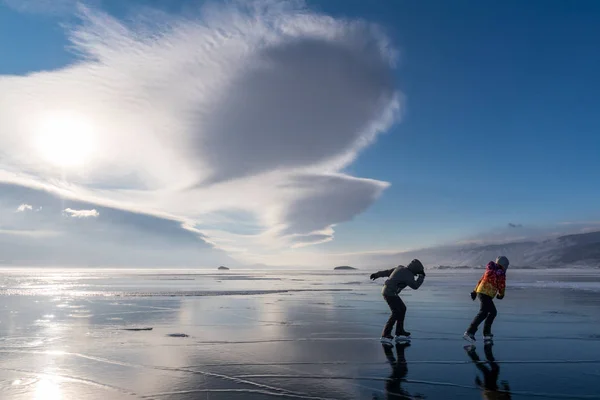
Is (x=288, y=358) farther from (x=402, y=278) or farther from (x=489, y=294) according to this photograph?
(x=489, y=294)

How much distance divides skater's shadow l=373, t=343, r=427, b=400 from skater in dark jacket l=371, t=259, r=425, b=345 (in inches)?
20.0

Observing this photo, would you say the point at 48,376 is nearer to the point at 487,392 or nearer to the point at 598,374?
the point at 487,392

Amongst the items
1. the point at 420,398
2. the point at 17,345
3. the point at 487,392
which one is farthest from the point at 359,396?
the point at 17,345

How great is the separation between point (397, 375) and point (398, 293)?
3571mm

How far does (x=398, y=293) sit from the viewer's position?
1112cm

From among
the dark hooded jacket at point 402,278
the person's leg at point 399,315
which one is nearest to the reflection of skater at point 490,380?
the person's leg at point 399,315

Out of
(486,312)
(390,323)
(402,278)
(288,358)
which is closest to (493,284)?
(486,312)

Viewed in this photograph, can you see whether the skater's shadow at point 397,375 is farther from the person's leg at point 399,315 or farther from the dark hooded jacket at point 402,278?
the dark hooded jacket at point 402,278

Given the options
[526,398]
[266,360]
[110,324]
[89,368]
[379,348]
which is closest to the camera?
[526,398]

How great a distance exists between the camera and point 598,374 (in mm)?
7672

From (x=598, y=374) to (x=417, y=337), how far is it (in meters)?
4.42

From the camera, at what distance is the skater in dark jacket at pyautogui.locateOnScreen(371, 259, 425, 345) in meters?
11.1

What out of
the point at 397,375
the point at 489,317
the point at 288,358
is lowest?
the point at 397,375

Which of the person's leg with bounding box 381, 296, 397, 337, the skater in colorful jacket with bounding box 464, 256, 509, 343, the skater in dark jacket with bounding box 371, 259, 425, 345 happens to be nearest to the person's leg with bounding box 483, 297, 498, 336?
the skater in colorful jacket with bounding box 464, 256, 509, 343
